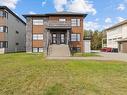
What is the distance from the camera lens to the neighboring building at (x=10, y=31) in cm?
4212

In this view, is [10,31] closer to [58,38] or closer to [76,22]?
[58,38]

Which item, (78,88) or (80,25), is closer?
(78,88)

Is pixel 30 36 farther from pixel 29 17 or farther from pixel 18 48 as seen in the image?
pixel 18 48

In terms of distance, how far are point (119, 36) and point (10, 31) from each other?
1075 inches

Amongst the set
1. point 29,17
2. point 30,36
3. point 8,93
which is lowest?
point 8,93

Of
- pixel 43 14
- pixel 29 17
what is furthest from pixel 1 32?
pixel 43 14

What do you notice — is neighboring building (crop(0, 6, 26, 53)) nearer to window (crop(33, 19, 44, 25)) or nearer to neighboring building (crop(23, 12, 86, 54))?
neighboring building (crop(23, 12, 86, 54))

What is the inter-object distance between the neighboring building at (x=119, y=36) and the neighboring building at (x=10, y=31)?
963 inches

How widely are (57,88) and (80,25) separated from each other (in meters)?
34.0

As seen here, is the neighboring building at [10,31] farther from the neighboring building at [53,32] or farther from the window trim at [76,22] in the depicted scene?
the window trim at [76,22]

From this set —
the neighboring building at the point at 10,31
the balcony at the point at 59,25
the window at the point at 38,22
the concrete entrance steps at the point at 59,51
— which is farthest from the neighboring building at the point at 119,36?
the neighboring building at the point at 10,31

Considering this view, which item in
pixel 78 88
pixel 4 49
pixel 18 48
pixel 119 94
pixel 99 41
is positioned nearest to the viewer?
pixel 119 94

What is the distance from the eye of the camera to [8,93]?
854 centimetres

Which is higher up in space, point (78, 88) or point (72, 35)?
point (72, 35)
